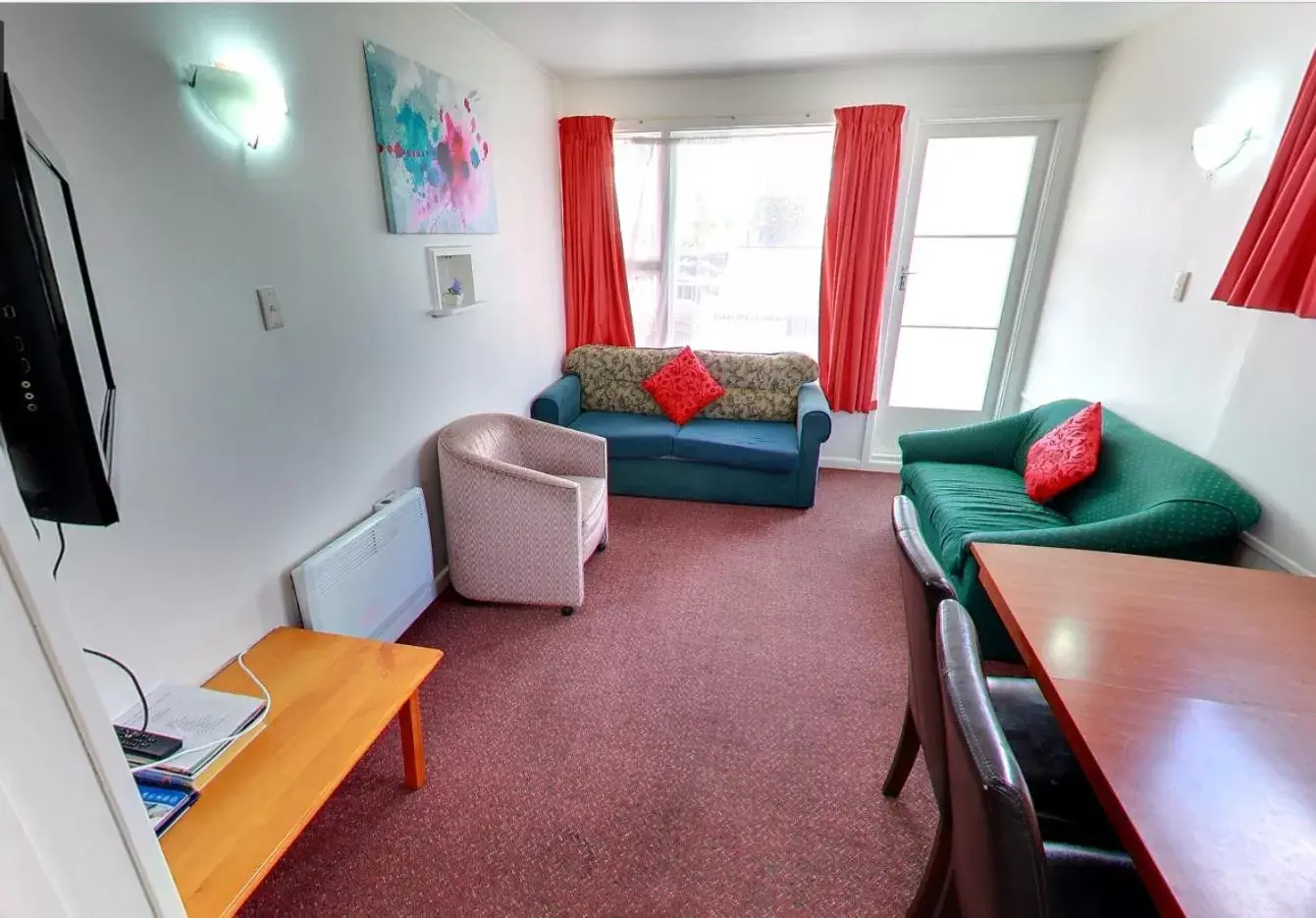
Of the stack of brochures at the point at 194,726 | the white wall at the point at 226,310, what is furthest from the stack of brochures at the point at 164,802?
the white wall at the point at 226,310

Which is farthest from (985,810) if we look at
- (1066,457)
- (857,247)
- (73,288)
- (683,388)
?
(857,247)

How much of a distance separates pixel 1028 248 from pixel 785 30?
6.49ft

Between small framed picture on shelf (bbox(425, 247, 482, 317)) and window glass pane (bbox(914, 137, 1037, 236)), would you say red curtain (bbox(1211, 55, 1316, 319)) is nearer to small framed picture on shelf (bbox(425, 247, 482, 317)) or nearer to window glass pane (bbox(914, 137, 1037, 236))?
window glass pane (bbox(914, 137, 1037, 236))

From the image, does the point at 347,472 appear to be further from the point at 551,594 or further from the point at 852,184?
the point at 852,184

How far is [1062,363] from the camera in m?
3.29

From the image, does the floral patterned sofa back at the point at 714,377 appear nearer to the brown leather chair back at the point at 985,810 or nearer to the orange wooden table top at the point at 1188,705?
the orange wooden table top at the point at 1188,705

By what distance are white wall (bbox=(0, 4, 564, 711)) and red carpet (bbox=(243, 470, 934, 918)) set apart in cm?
65

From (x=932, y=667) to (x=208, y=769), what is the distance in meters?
1.51

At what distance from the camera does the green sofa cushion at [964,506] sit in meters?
2.31

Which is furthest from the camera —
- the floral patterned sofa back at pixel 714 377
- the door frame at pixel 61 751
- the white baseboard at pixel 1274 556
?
the floral patterned sofa back at pixel 714 377

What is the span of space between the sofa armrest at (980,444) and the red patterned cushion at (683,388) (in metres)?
1.31

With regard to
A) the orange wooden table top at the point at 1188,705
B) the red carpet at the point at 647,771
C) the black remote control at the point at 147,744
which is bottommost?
the red carpet at the point at 647,771

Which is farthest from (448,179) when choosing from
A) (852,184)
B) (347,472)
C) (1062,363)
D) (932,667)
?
(1062,363)

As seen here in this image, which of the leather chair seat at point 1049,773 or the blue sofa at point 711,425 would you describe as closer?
the leather chair seat at point 1049,773
